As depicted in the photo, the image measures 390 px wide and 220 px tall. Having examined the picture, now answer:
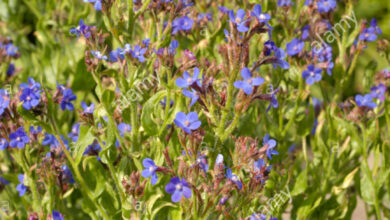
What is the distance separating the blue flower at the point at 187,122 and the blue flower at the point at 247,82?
0.16 m

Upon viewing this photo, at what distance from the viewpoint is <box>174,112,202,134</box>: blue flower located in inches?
54.3

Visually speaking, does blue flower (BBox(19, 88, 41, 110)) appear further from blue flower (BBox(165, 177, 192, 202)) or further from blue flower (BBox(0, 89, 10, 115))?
blue flower (BBox(165, 177, 192, 202))

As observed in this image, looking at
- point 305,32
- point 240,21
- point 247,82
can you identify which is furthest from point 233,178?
point 305,32

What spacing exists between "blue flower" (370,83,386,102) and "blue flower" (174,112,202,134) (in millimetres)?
1054

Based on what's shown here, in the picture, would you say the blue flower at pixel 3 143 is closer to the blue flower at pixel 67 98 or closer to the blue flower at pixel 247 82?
the blue flower at pixel 67 98

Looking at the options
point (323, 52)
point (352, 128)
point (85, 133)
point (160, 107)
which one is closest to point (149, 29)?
point (160, 107)

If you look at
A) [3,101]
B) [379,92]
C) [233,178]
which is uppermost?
[3,101]

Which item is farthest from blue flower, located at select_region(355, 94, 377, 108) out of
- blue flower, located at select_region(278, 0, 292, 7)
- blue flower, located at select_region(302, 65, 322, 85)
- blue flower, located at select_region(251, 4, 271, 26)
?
blue flower, located at select_region(251, 4, 271, 26)

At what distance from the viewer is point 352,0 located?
7.70 feet

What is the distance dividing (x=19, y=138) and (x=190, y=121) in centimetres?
69

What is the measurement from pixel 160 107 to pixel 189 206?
459 mm

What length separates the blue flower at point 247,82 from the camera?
53.4 inches

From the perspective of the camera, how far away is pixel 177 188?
1379mm

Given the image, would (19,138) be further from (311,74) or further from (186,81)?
(311,74)
